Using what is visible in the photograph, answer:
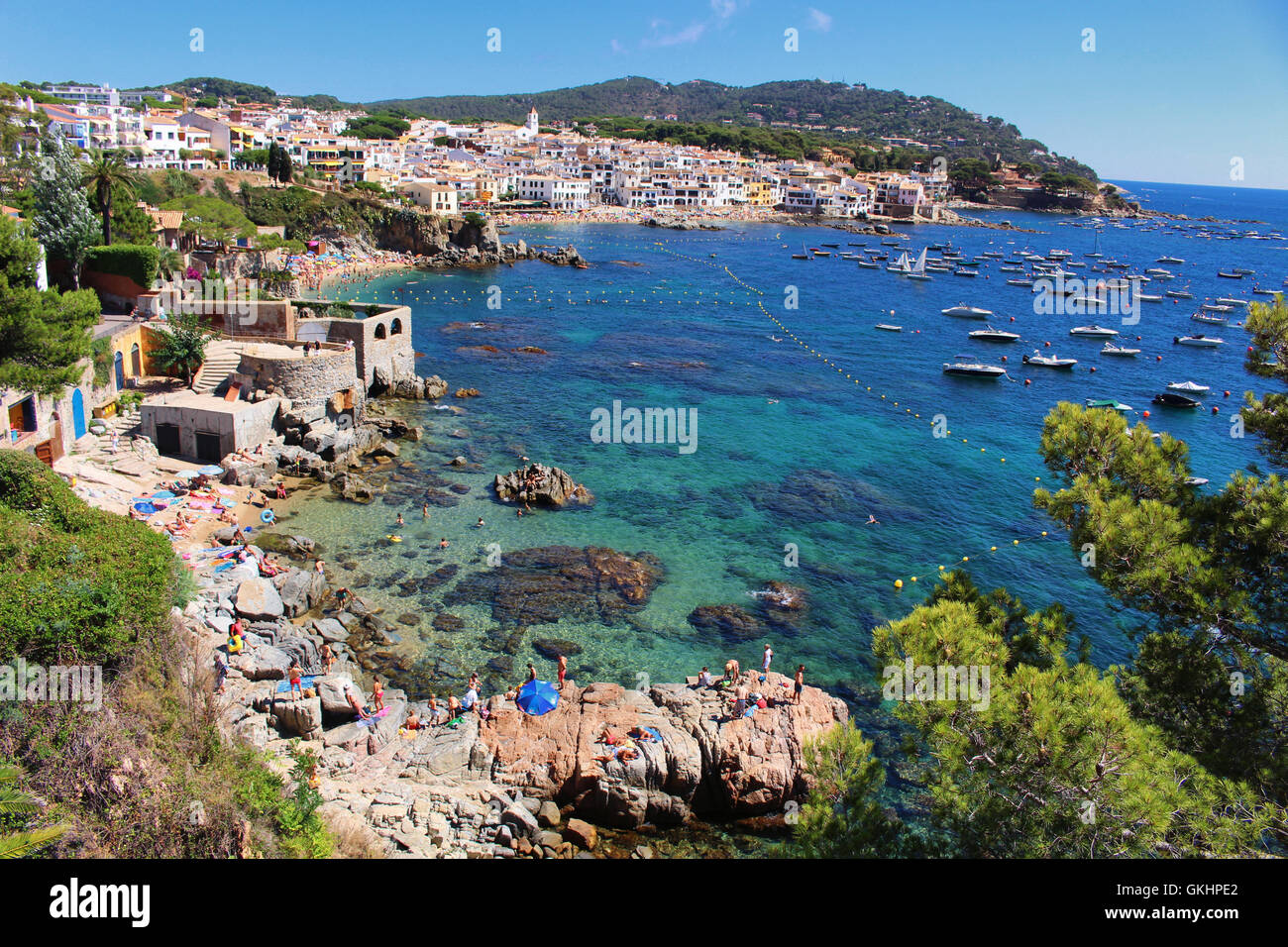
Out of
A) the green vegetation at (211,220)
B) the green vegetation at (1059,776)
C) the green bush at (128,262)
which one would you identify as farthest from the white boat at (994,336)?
the green vegetation at (1059,776)

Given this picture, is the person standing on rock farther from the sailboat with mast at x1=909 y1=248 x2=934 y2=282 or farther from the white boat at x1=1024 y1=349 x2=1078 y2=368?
the sailboat with mast at x1=909 y1=248 x2=934 y2=282

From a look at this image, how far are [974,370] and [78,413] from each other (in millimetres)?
45729

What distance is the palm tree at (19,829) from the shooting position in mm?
7008

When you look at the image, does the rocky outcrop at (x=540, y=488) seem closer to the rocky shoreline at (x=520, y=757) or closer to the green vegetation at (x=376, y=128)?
the rocky shoreline at (x=520, y=757)

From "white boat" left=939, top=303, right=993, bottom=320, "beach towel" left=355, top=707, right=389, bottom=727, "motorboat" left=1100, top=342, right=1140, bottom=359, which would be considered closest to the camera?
"beach towel" left=355, top=707, right=389, bottom=727

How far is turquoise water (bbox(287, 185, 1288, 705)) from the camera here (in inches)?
861

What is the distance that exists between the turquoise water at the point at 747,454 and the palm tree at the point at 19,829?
9.57 metres

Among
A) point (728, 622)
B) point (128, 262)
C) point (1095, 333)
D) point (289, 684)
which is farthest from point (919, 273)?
point (289, 684)

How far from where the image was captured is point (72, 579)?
12.8 m

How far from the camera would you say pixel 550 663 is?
1920cm

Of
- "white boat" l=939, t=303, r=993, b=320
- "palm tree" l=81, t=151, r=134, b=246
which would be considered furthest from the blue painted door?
"white boat" l=939, t=303, r=993, b=320

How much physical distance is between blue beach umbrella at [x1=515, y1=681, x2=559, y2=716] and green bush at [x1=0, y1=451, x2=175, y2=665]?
689 centimetres
